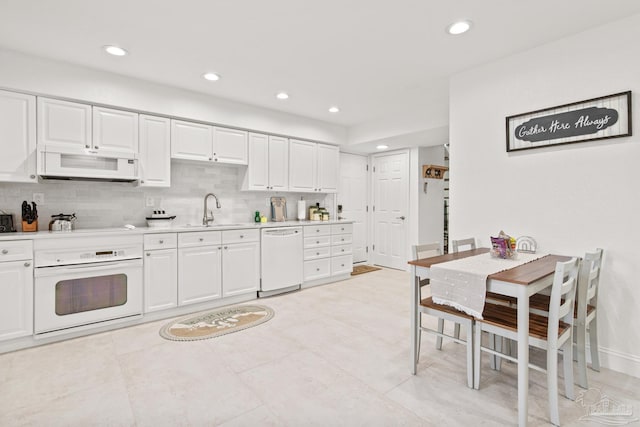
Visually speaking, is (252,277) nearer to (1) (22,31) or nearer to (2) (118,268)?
(2) (118,268)

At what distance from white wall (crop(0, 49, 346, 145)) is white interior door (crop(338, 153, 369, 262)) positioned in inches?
59.2

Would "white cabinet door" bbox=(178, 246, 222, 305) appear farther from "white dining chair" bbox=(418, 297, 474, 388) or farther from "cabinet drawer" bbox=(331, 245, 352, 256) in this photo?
"white dining chair" bbox=(418, 297, 474, 388)

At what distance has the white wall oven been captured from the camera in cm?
266

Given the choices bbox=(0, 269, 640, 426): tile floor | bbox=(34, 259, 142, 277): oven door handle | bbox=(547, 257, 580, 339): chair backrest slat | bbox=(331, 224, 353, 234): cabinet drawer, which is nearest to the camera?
bbox=(547, 257, 580, 339): chair backrest slat

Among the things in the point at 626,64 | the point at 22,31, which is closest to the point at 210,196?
the point at 22,31

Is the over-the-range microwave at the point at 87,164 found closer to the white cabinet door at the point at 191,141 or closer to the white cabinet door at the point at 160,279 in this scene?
the white cabinet door at the point at 191,141

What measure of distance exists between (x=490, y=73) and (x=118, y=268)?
3940mm

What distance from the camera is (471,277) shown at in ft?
6.26

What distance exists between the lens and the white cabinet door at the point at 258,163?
4219 mm

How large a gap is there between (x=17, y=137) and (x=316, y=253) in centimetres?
340

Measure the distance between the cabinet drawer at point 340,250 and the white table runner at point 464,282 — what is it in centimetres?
266

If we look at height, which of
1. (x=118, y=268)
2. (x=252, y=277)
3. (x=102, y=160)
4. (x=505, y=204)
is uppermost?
(x=102, y=160)

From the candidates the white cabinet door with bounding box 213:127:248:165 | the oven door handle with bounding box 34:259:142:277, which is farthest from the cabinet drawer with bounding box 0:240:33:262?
the white cabinet door with bounding box 213:127:248:165

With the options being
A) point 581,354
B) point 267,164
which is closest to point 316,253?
point 267,164
